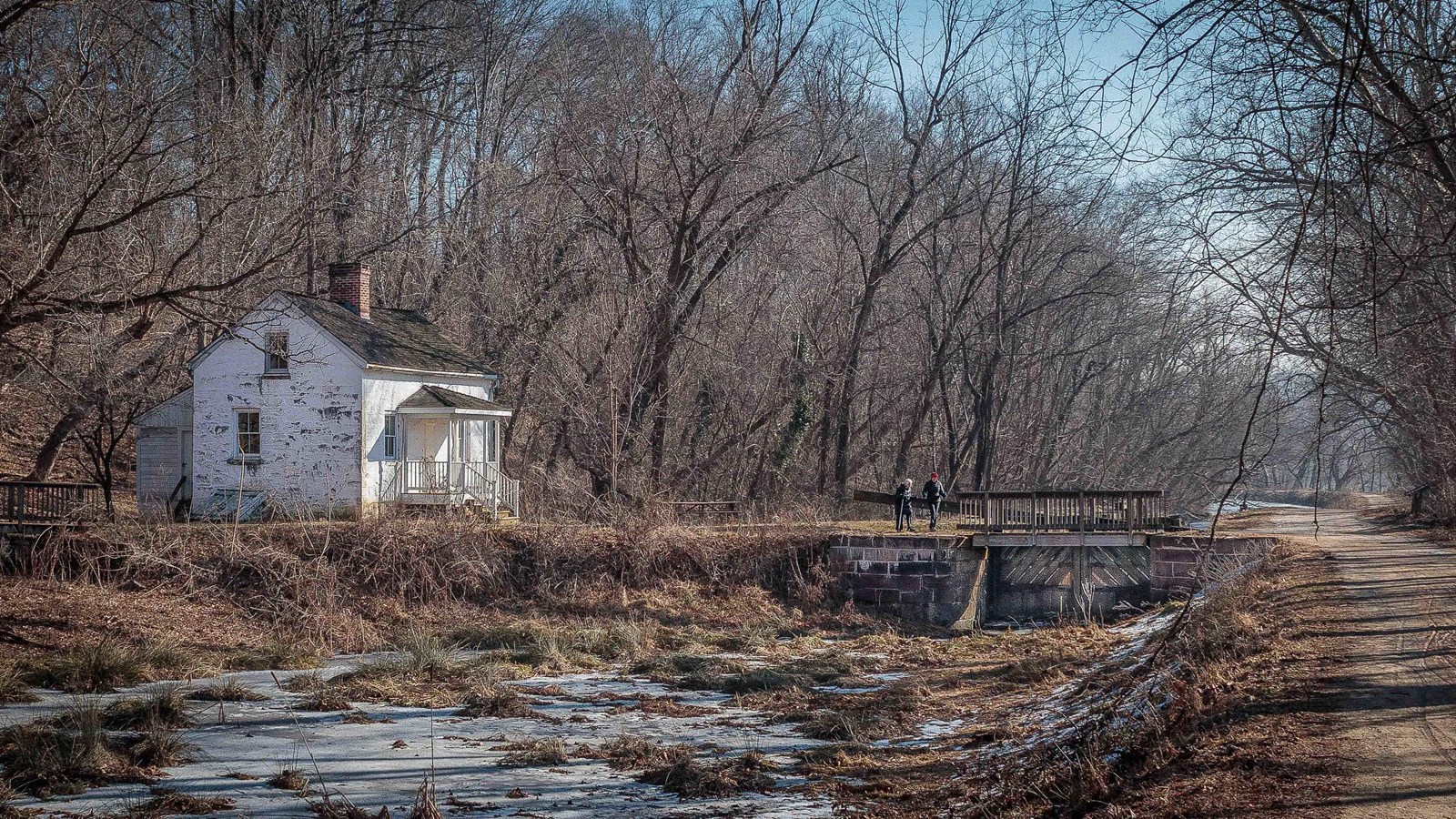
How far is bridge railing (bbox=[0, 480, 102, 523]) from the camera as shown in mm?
23250

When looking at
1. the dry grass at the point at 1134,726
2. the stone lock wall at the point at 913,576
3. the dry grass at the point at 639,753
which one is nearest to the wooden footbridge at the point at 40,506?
the dry grass at the point at 639,753

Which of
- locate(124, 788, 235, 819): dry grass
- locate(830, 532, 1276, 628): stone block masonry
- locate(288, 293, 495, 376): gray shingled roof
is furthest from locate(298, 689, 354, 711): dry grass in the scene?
locate(830, 532, 1276, 628): stone block masonry

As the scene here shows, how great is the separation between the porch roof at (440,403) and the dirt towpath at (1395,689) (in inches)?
768

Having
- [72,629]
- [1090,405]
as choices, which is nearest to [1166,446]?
[1090,405]

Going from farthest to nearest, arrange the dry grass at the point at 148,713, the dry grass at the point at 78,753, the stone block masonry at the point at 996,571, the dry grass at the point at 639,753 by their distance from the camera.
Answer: the stone block masonry at the point at 996,571
the dry grass at the point at 148,713
the dry grass at the point at 639,753
the dry grass at the point at 78,753

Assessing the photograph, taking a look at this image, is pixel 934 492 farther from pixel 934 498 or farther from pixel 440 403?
pixel 440 403

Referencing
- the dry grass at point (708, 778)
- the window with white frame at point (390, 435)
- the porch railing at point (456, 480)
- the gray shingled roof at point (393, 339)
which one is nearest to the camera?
the dry grass at point (708, 778)

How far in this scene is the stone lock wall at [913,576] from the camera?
85.8ft

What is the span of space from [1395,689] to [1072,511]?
17981mm

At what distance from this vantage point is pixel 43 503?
2492cm

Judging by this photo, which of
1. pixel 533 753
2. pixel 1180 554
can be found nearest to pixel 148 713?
pixel 533 753

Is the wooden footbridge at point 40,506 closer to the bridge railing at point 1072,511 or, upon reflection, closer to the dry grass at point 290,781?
the dry grass at point 290,781

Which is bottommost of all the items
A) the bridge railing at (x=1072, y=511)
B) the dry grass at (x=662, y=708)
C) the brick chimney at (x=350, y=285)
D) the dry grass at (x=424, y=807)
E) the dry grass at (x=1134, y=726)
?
the dry grass at (x=662, y=708)

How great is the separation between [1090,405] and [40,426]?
41064 millimetres
